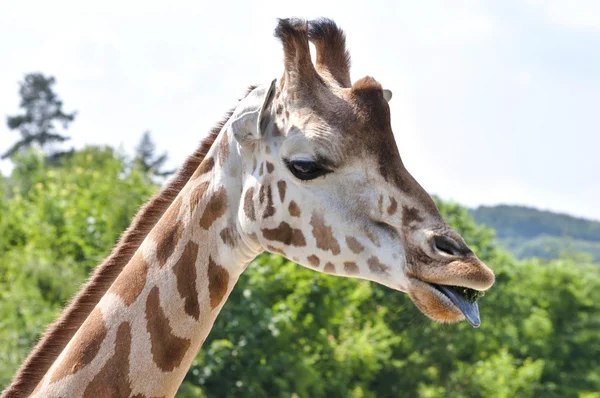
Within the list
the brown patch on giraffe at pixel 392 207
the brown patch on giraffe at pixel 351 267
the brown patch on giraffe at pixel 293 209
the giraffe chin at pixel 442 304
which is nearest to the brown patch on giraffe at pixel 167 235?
the brown patch on giraffe at pixel 293 209

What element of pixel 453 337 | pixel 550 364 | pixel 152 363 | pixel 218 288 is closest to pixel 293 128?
pixel 218 288

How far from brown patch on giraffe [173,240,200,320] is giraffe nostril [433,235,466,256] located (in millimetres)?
1156

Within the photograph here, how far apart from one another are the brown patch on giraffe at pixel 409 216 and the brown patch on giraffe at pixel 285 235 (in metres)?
0.50

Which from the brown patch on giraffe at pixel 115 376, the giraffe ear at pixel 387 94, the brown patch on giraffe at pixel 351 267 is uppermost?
the giraffe ear at pixel 387 94

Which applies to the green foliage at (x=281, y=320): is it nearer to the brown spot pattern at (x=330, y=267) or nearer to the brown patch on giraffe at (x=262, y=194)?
the brown spot pattern at (x=330, y=267)

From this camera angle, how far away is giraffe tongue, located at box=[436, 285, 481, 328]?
149 inches

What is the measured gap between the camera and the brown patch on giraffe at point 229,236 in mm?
4293

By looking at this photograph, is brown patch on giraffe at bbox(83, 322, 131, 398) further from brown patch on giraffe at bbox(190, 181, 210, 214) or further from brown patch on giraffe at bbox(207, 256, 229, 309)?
brown patch on giraffe at bbox(190, 181, 210, 214)

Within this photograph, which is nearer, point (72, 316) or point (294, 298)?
point (72, 316)

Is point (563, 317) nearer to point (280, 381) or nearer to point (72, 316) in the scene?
point (280, 381)

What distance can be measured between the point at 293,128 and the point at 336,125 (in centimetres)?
21

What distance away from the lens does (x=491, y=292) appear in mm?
38219

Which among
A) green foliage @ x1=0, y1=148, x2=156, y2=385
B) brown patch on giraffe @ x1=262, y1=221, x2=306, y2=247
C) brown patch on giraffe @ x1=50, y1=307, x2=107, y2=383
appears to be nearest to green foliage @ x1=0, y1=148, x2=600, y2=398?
green foliage @ x1=0, y1=148, x2=156, y2=385

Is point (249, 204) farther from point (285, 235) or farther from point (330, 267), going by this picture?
point (330, 267)
